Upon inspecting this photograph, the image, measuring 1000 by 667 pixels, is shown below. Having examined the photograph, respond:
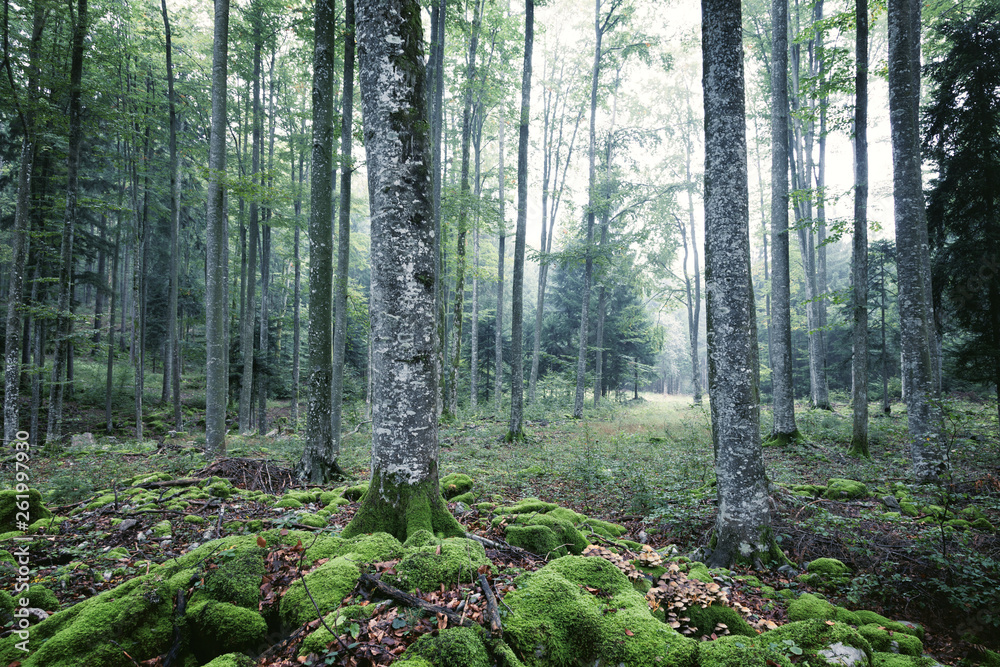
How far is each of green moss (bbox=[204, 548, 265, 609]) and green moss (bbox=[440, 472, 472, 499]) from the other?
107 inches

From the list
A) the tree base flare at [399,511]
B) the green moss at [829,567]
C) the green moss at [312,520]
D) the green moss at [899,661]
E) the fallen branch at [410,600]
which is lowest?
the green moss at [829,567]

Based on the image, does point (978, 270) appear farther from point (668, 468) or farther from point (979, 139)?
point (668, 468)

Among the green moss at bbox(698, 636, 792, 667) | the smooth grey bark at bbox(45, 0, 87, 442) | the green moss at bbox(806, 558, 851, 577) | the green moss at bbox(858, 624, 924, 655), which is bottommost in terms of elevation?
the green moss at bbox(806, 558, 851, 577)

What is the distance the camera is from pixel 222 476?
6609mm

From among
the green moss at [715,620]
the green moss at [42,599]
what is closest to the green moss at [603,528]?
the green moss at [715,620]

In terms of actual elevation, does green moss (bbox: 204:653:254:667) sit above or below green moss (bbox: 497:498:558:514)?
above

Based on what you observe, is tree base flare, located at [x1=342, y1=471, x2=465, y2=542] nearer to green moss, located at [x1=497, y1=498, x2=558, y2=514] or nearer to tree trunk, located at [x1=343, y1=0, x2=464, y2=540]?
tree trunk, located at [x1=343, y1=0, x2=464, y2=540]

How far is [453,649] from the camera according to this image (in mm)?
2125

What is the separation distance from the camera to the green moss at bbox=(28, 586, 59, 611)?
109 inches

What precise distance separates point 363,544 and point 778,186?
11958 millimetres

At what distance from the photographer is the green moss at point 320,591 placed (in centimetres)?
264

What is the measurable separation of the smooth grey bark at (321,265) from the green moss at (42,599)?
154 inches

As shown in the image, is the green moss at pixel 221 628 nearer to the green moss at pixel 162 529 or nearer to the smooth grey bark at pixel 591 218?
the green moss at pixel 162 529

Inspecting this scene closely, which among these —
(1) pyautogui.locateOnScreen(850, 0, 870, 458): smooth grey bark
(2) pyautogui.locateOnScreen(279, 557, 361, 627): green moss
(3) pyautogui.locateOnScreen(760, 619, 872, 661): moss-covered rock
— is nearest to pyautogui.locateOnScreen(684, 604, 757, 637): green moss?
(3) pyautogui.locateOnScreen(760, 619, 872, 661): moss-covered rock
